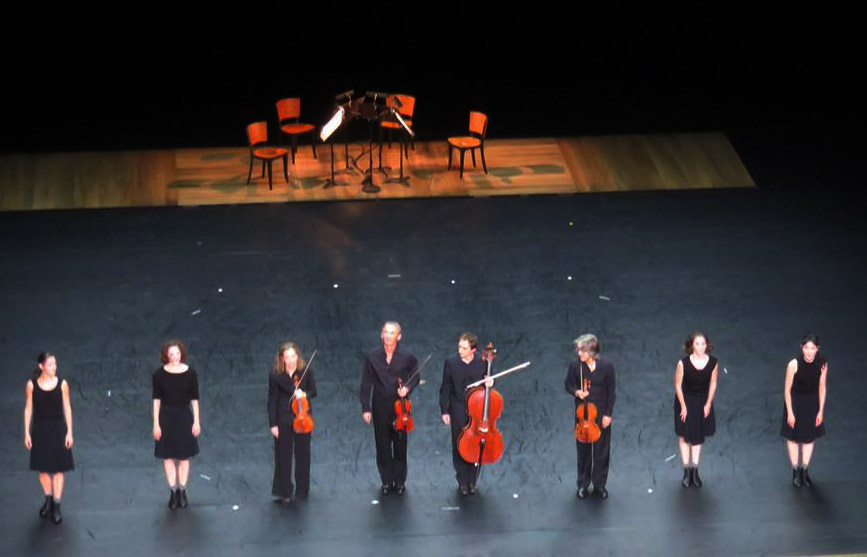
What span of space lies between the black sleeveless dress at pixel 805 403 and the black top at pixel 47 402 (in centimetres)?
466

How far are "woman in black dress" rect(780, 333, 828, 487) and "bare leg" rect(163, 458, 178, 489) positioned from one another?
3.97 m

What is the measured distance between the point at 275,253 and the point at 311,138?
8.69 feet

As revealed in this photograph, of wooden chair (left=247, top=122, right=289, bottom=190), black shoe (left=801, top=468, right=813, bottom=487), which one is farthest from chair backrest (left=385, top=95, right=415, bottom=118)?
black shoe (left=801, top=468, right=813, bottom=487)

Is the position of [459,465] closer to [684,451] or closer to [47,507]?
[684,451]

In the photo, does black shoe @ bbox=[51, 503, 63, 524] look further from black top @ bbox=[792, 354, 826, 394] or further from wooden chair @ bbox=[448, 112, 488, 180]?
wooden chair @ bbox=[448, 112, 488, 180]

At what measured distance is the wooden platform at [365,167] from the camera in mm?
16078

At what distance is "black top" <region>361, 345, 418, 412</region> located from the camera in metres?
11.5

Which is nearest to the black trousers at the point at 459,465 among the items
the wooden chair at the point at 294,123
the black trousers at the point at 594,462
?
the black trousers at the point at 594,462

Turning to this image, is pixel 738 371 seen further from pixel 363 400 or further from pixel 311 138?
pixel 311 138

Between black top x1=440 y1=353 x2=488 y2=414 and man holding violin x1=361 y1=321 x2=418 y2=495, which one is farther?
man holding violin x1=361 y1=321 x2=418 y2=495

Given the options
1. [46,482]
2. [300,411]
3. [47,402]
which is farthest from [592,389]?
[46,482]

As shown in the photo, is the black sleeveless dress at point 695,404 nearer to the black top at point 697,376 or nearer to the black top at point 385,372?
the black top at point 697,376

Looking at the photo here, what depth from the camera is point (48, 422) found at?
36.8ft

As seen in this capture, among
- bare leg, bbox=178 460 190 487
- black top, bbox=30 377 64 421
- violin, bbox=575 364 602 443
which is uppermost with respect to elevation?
black top, bbox=30 377 64 421
